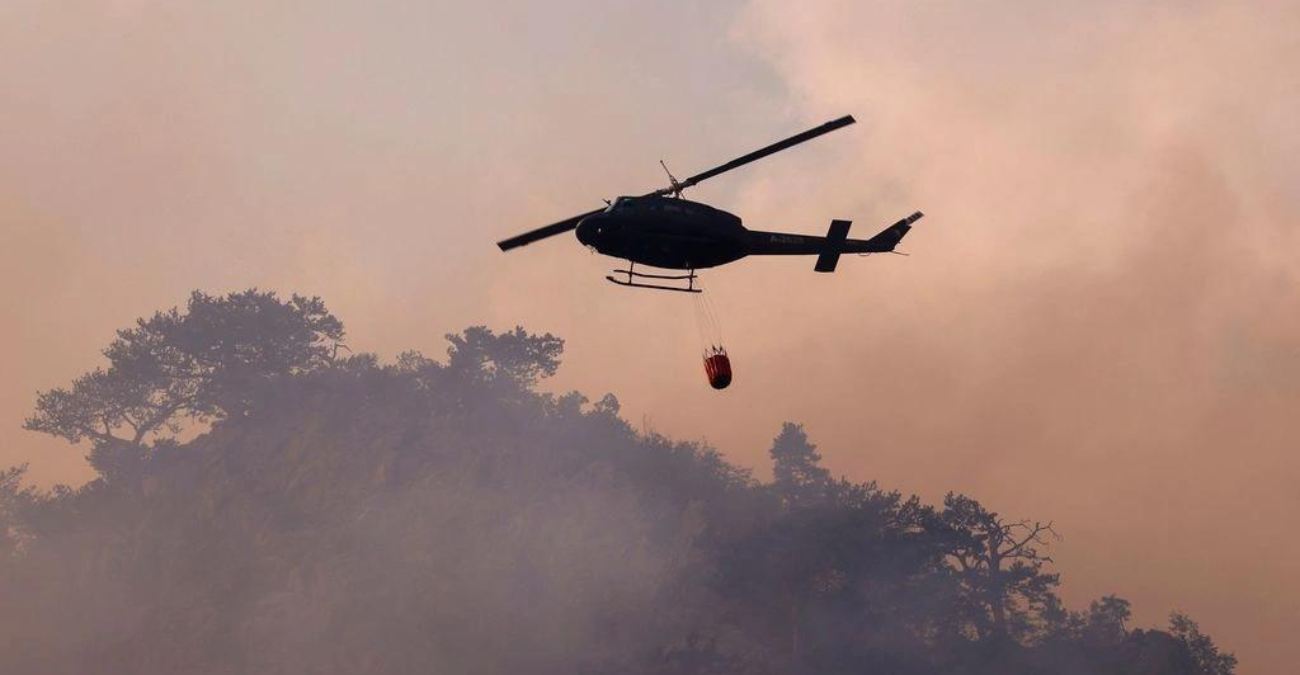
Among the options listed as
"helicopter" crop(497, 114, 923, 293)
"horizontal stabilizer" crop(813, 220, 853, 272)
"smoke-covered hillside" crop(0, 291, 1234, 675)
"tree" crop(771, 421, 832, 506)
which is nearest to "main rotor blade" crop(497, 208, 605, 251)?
"helicopter" crop(497, 114, 923, 293)

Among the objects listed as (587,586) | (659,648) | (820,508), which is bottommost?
(659,648)

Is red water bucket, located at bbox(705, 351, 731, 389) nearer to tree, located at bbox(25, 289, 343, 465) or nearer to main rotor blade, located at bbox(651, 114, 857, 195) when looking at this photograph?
main rotor blade, located at bbox(651, 114, 857, 195)

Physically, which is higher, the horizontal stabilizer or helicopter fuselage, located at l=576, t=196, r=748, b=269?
the horizontal stabilizer

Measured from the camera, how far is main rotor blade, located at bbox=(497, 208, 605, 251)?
3394 centimetres

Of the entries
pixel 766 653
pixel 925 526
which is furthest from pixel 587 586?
pixel 925 526

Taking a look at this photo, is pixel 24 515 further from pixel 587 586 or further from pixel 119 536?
pixel 587 586

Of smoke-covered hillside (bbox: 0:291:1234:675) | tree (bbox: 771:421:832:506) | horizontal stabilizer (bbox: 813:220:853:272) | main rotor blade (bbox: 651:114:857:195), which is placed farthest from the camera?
tree (bbox: 771:421:832:506)

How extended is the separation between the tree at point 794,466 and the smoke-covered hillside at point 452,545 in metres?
0.26

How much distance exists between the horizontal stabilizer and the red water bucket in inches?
277

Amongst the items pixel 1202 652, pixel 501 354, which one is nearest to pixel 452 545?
pixel 501 354

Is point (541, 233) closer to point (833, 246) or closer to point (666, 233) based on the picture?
point (666, 233)

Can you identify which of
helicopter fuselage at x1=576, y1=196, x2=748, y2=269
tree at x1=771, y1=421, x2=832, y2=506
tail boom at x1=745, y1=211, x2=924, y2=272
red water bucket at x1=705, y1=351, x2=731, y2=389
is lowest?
red water bucket at x1=705, y1=351, x2=731, y2=389

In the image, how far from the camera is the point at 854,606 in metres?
95.9

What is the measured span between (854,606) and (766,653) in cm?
829
